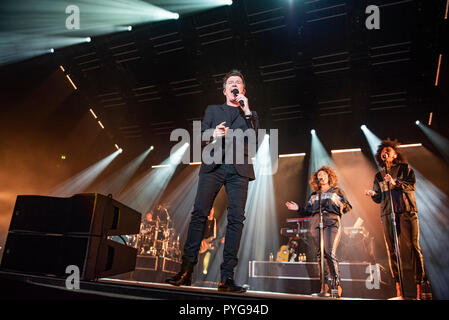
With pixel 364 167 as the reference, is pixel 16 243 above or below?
below

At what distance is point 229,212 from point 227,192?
6.5 inches

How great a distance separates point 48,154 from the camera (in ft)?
19.5

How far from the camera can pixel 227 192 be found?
7.52 ft

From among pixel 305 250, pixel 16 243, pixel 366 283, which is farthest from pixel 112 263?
pixel 305 250

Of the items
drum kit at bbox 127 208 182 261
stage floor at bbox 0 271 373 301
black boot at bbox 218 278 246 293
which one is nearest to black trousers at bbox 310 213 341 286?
black boot at bbox 218 278 246 293

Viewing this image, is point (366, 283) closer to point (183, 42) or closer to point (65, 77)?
point (183, 42)

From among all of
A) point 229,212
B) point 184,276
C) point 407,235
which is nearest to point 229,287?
point 184,276

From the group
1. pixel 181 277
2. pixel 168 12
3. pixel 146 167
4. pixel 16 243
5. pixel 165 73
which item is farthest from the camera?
pixel 146 167

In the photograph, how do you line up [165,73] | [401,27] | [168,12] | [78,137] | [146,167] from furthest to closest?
1. [146,167]
2. [78,137]
3. [165,73]
4. [168,12]
5. [401,27]

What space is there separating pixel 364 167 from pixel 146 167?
19.6 feet

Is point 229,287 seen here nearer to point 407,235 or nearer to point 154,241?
point 407,235

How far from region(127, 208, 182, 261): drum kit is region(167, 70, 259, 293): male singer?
13.6ft

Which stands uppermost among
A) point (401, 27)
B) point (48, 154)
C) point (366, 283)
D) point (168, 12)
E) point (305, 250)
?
point (168, 12)

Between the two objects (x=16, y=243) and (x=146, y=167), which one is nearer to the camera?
(x=16, y=243)
